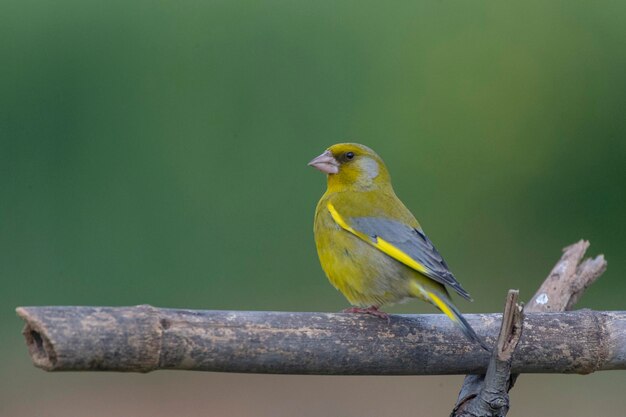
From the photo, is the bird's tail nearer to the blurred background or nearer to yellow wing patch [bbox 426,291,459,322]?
yellow wing patch [bbox 426,291,459,322]

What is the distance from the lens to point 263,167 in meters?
7.56

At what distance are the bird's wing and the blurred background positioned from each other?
10.8 ft

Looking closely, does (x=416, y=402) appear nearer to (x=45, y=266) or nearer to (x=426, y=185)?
(x=426, y=185)

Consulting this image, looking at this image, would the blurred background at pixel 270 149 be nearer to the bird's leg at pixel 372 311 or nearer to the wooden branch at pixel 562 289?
the wooden branch at pixel 562 289

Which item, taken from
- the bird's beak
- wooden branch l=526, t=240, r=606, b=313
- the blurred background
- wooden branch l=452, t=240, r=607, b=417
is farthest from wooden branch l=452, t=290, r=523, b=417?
the blurred background

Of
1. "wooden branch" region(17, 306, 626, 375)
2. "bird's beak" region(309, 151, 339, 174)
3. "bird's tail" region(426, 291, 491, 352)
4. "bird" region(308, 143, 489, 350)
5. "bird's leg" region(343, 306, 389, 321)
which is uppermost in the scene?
"bird's beak" region(309, 151, 339, 174)

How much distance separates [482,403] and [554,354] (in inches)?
15.2

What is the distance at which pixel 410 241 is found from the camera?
4.01m

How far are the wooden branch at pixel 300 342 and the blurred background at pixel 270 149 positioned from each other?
11.0 feet

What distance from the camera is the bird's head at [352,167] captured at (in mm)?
4457

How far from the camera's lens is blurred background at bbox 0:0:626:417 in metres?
7.16

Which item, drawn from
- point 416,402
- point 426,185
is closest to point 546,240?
point 426,185

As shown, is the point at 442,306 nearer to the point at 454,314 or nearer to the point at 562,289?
the point at 454,314

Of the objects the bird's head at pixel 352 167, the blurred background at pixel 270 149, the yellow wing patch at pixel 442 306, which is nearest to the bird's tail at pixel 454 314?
the yellow wing patch at pixel 442 306
